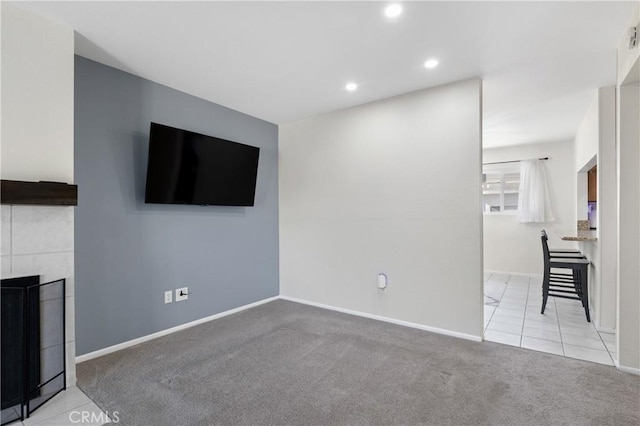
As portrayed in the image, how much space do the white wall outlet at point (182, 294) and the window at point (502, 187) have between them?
5.44m

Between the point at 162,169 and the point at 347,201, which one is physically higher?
the point at 162,169

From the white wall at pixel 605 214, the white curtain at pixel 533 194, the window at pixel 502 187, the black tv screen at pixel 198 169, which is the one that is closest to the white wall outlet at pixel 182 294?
the black tv screen at pixel 198 169

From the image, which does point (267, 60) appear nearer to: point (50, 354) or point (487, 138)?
point (50, 354)

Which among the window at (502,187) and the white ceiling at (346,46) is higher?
the white ceiling at (346,46)

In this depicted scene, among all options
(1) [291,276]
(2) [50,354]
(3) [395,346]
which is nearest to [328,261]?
(1) [291,276]

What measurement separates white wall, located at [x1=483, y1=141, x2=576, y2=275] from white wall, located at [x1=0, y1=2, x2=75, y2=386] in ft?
21.1

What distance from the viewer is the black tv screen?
9.17 ft

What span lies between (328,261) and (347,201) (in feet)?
2.58

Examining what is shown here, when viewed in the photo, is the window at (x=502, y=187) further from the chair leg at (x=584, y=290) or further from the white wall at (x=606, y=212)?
the white wall at (x=606, y=212)

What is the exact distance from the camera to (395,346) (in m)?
2.72

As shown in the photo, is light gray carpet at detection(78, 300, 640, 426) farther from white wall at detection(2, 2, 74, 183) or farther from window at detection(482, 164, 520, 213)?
window at detection(482, 164, 520, 213)

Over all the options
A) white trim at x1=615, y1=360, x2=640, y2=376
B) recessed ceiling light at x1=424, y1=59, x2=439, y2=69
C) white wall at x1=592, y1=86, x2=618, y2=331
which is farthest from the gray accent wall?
white wall at x1=592, y1=86, x2=618, y2=331

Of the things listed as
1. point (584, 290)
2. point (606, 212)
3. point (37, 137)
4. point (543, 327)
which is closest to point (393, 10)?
point (37, 137)

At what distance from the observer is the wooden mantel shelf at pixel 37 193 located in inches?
70.0
